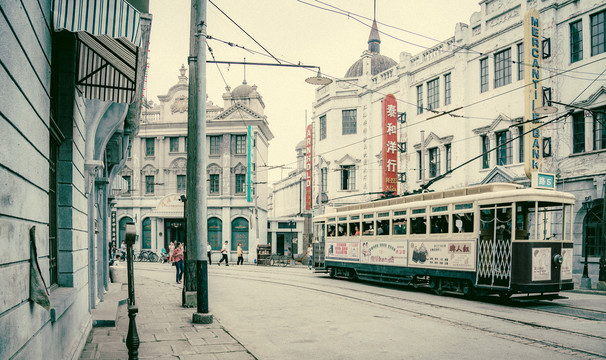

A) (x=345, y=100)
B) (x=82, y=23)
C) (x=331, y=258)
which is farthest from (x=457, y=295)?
(x=345, y=100)

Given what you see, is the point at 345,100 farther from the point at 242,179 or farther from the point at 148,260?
the point at 148,260

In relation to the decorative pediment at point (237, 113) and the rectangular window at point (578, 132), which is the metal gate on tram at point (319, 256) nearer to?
the rectangular window at point (578, 132)

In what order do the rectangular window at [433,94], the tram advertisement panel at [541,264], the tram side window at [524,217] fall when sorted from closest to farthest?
the tram advertisement panel at [541,264], the tram side window at [524,217], the rectangular window at [433,94]

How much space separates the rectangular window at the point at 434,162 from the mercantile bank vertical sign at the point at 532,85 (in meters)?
7.86

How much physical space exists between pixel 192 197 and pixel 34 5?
7883 mm

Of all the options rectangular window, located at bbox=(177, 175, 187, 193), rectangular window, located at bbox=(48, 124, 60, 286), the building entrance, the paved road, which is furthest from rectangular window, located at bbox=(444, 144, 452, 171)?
the building entrance

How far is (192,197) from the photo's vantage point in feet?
39.6

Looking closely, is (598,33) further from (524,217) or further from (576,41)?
(524,217)

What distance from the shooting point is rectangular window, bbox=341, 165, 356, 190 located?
36.0 meters

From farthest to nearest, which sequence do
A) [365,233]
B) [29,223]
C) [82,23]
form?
[365,233] < [82,23] < [29,223]

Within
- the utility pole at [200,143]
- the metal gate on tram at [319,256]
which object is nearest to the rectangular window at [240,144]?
the metal gate on tram at [319,256]

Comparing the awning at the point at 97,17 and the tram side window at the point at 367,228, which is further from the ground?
the awning at the point at 97,17

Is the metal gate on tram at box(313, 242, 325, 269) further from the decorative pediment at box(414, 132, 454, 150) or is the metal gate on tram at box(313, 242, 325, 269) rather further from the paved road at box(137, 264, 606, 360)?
the decorative pediment at box(414, 132, 454, 150)

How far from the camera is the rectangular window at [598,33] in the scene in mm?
20156
